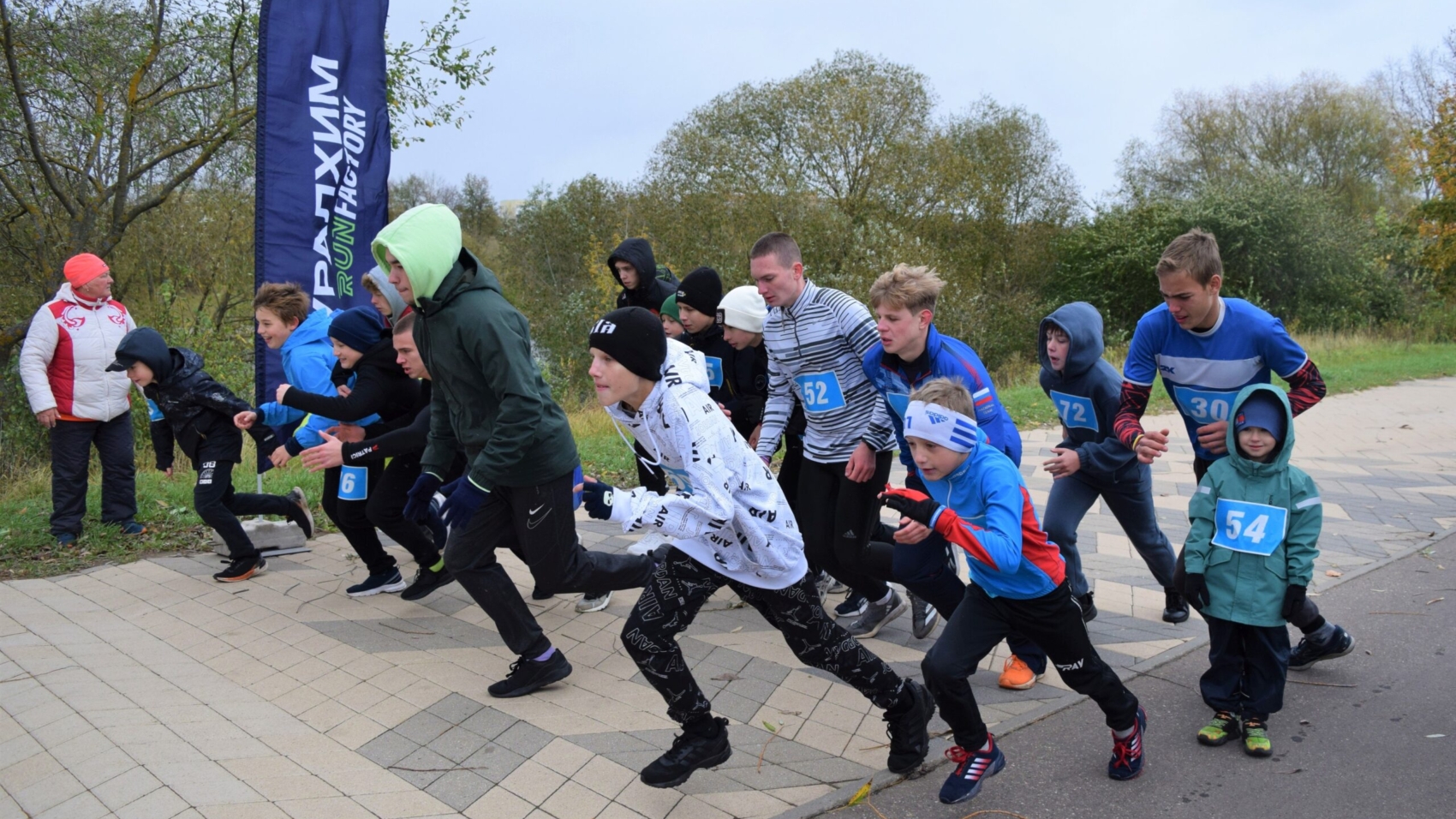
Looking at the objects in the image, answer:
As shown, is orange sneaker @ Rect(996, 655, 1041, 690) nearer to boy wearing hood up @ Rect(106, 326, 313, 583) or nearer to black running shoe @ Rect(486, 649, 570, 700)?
black running shoe @ Rect(486, 649, 570, 700)

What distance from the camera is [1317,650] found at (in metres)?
4.43

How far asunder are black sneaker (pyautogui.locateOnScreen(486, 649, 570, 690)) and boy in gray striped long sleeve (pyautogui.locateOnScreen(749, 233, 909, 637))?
1.30m

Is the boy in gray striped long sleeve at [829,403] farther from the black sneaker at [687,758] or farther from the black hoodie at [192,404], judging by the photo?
the black hoodie at [192,404]

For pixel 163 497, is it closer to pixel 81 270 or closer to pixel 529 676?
pixel 81 270

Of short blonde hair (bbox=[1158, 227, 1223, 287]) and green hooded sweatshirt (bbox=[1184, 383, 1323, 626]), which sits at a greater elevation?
short blonde hair (bbox=[1158, 227, 1223, 287])

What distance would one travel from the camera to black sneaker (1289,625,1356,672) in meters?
4.43

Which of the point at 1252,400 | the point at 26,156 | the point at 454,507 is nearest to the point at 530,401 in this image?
the point at 454,507

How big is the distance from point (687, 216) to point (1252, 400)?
23.9m

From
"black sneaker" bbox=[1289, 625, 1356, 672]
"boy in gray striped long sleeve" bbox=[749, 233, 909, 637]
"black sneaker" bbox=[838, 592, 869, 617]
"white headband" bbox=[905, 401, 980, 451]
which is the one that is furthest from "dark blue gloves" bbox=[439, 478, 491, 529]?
"black sneaker" bbox=[1289, 625, 1356, 672]

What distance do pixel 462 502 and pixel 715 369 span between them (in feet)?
6.82

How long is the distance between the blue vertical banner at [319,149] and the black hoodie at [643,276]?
244 cm

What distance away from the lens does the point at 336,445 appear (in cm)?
503

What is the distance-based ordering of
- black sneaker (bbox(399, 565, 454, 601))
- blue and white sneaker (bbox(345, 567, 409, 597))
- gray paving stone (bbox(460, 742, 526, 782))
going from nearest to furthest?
gray paving stone (bbox(460, 742, 526, 782))
black sneaker (bbox(399, 565, 454, 601))
blue and white sneaker (bbox(345, 567, 409, 597))

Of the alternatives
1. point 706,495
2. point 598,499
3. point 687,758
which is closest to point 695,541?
point 706,495
